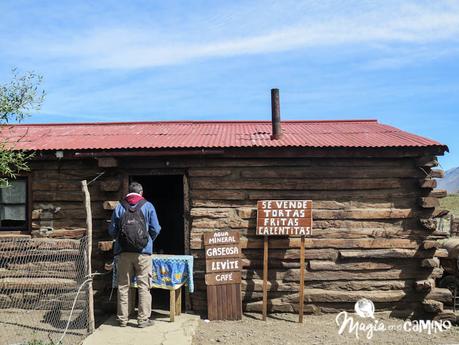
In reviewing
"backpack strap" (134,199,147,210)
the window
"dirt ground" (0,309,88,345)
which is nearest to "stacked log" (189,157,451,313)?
"backpack strap" (134,199,147,210)

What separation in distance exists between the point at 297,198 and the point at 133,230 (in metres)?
3.10

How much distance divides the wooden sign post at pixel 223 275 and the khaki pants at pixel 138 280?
1.31 metres

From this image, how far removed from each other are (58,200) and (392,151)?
606 centimetres

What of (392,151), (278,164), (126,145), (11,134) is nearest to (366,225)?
(392,151)

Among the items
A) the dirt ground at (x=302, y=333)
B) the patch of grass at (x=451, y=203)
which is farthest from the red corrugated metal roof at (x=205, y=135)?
the patch of grass at (x=451, y=203)

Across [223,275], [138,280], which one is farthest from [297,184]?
[138,280]

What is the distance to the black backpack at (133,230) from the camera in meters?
6.17

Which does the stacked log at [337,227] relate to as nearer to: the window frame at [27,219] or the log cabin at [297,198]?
the log cabin at [297,198]

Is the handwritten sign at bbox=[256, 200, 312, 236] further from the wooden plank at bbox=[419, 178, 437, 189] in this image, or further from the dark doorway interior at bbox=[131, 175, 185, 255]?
the dark doorway interior at bbox=[131, 175, 185, 255]

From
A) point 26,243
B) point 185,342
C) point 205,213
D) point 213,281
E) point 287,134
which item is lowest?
point 185,342

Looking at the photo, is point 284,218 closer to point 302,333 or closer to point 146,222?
point 302,333

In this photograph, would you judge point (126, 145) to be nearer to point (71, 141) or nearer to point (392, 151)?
point (71, 141)

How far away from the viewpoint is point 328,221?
25.7 feet

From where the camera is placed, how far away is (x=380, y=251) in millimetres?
7762
